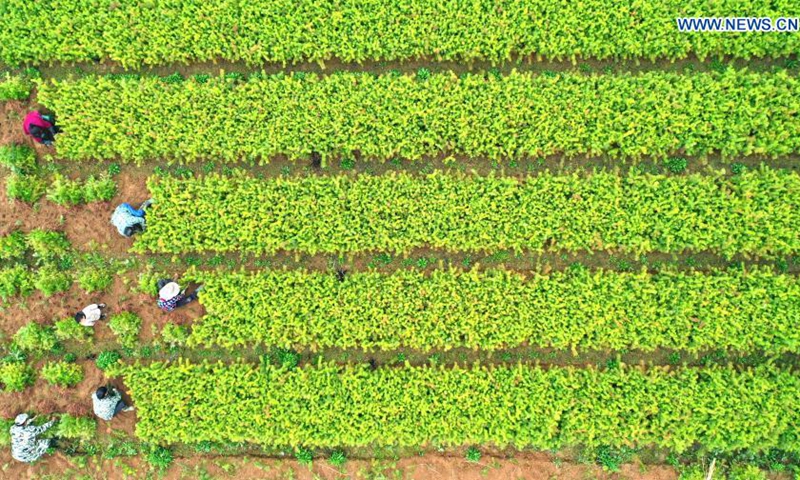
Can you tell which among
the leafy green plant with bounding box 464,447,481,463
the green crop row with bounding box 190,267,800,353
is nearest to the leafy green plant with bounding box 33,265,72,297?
the green crop row with bounding box 190,267,800,353

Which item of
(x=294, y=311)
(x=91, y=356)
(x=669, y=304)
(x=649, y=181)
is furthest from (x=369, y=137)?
(x=91, y=356)

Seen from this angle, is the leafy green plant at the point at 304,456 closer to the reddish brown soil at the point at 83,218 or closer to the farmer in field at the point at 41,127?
the reddish brown soil at the point at 83,218

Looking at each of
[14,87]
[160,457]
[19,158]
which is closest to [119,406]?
[160,457]

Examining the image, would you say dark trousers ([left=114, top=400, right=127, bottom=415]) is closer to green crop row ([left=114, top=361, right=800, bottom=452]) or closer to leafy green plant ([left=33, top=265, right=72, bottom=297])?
green crop row ([left=114, top=361, right=800, bottom=452])

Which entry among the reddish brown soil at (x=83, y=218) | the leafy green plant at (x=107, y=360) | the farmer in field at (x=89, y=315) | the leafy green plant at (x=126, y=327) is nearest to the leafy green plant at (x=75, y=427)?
the leafy green plant at (x=107, y=360)

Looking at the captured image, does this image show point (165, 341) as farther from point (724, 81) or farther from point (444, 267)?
point (724, 81)

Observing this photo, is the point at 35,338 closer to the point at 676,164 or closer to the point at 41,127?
the point at 41,127
